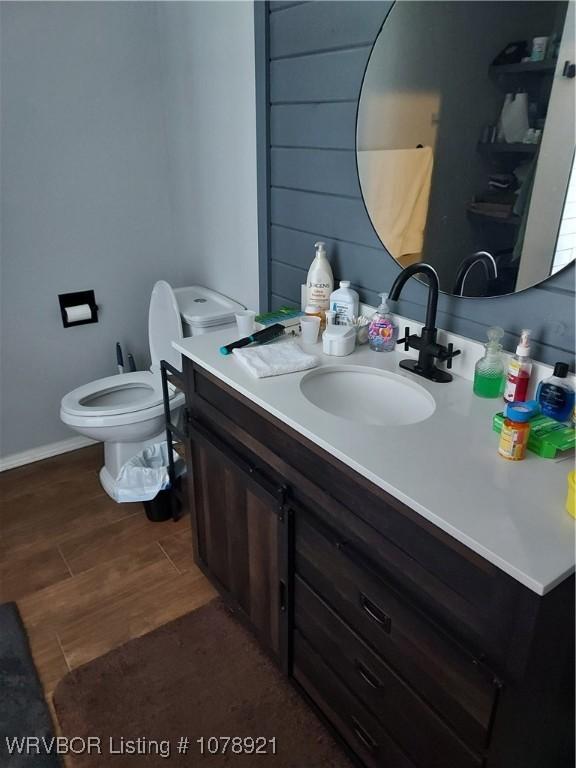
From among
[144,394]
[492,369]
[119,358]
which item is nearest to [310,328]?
[492,369]

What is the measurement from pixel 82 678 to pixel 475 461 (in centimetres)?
130

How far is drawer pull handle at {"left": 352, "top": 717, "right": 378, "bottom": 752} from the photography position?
126cm

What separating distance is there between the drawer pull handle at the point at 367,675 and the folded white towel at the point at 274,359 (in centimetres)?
68

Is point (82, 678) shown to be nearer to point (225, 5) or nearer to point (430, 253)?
point (430, 253)

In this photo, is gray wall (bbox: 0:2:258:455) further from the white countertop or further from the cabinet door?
the white countertop

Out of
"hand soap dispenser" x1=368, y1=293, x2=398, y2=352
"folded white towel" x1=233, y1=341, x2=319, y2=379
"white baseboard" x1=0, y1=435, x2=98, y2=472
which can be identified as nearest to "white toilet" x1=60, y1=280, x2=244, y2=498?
"white baseboard" x1=0, y1=435, x2=98, y2=472

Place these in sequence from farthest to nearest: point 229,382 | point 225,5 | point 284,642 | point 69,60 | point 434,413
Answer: point 69,60
point 225,5
point 284,642
point 229,382
point 434,413

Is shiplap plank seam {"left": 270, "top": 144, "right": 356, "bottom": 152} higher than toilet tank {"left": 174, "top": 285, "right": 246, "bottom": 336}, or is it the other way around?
shiplap plank seam {"left": 270, "top": 144, "right": 356, "bottom": 152}

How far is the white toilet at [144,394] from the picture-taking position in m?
2.13

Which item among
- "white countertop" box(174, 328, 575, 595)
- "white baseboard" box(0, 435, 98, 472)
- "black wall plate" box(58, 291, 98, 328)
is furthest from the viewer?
"white baseboard" box(0, 435, 98, 472)

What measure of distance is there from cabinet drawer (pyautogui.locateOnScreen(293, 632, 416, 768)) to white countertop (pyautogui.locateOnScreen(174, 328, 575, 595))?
1.98ft

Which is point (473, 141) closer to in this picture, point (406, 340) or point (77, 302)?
point (406, 340)

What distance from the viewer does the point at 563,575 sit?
31.1 inches

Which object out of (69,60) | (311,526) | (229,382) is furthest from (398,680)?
(69,60)
